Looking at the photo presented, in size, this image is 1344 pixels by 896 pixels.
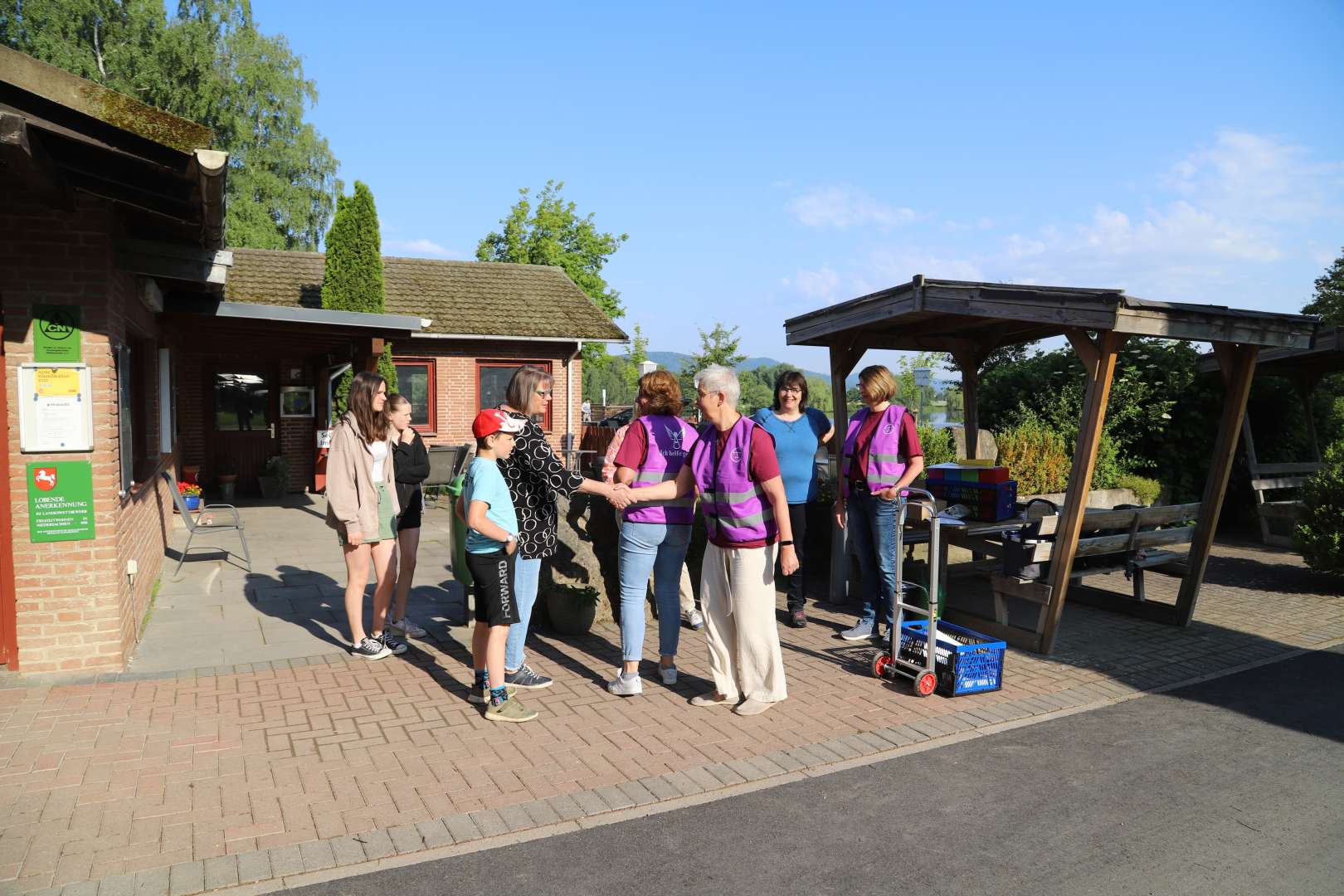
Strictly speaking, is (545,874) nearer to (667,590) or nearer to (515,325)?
(667,590)

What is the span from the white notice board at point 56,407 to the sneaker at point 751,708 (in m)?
4.33

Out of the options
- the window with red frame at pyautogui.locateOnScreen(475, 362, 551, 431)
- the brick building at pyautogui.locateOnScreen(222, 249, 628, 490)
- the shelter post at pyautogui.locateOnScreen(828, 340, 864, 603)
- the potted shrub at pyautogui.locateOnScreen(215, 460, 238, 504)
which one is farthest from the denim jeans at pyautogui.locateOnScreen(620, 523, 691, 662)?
the window with red frame at pyautogui.locateOnScreen(475, 362, 551, 431)

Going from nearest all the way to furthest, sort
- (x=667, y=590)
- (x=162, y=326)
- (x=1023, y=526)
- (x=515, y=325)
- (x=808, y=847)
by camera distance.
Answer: (x=808, y=847) → (x=667, y=590) → (x=1023, y=526) → (x=162, y=326) → (x=515, y=325)

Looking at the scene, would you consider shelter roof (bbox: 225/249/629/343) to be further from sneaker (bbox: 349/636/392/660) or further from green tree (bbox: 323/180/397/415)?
sneaker (bbox: 349/636/392/660)

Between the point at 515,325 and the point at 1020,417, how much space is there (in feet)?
32.7

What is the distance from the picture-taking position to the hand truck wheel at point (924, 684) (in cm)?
547

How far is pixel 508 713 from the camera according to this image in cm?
499

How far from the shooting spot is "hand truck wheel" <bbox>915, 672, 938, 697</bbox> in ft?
18.0

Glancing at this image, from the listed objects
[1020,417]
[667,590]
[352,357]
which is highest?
[352,357]

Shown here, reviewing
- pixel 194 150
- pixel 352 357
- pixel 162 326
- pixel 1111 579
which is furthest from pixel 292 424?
pixel 1111 579

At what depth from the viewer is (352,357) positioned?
517 inches

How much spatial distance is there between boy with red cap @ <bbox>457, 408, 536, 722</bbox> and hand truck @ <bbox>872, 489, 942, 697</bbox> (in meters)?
2.32

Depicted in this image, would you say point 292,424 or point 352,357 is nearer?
point 352,357

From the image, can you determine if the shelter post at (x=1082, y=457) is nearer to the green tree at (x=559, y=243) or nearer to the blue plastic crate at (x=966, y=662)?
the blue plastic crate at (x=966, y=662)
